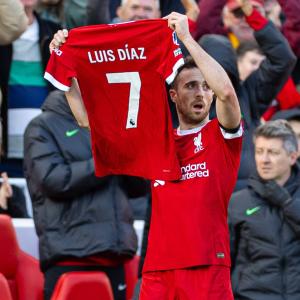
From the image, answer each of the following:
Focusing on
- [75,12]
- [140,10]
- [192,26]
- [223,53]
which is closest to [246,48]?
[192,26]

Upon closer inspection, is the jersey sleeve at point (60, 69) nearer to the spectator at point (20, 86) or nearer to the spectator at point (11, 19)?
the spectator at point (11, 19)

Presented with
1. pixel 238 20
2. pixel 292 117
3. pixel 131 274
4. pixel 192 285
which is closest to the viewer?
pixel 192 285

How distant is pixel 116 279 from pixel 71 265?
339 mm

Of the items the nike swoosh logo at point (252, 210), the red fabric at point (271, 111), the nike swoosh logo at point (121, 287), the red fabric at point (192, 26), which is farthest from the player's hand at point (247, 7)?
the nike swoosh logo at point (121, 287)

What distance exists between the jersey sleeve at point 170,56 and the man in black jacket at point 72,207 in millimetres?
1789

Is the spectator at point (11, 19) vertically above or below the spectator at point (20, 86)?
above

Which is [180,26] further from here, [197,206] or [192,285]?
[192,285]

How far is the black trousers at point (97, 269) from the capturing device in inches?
277

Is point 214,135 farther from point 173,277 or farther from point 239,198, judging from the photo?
point 239,198

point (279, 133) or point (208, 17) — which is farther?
point (208, 17)

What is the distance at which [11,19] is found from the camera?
7684 mm

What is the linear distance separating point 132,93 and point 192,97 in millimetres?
324

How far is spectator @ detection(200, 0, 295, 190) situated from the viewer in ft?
26.0

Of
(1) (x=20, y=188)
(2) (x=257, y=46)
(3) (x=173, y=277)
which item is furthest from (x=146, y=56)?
(2) (x=257, y=46)
